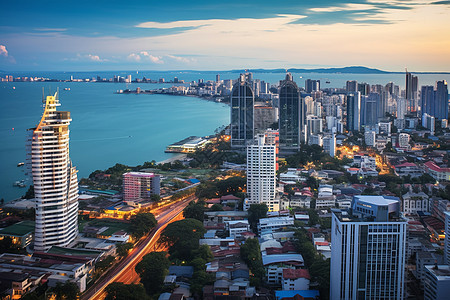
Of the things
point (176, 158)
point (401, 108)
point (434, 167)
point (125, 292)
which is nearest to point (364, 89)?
point (401, 108)

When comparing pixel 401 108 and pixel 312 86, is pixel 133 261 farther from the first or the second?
pixel 312 86

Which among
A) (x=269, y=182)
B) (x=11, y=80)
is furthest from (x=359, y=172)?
(x=11, y=80)

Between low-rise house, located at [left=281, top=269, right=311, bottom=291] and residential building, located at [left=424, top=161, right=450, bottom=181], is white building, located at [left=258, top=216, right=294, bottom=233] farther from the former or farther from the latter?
residential building, located at [left=424, top=161, right=450, bottom=181]

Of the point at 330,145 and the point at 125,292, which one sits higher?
the point at 330,145

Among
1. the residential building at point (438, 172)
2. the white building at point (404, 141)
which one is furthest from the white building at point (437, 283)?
the white building at point (404, 141)

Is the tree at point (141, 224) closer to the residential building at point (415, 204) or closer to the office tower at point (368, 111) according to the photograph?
the residential building at point (415, 204)
